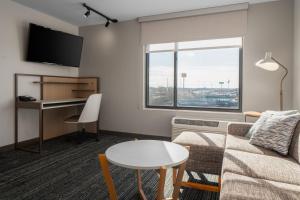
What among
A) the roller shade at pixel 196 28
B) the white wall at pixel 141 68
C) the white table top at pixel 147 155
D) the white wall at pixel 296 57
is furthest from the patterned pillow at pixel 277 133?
the roller shade at pixel 196 28

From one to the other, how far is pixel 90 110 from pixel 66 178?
1.52 meters

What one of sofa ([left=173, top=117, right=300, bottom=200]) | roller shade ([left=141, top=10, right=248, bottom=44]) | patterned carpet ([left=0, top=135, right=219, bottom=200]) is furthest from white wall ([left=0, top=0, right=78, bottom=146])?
sofa ([left=173, top=117, right=300, bottom=200])

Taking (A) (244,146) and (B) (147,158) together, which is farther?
(A) (244,146)

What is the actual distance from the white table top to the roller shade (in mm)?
2381

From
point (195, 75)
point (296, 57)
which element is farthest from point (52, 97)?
point (296, 57)

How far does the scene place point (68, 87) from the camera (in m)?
4.37

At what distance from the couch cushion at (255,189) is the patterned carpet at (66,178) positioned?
0.74 m

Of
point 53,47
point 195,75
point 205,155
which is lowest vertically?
point 205,155

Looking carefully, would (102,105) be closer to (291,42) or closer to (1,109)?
(1,109)

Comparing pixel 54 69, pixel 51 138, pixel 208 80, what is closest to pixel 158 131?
pixel 208 80

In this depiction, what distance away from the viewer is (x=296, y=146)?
174 centimetres

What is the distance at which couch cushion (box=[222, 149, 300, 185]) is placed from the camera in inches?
53.9

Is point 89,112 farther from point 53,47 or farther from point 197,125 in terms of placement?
point 197,125

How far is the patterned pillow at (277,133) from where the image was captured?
1.83 metres
